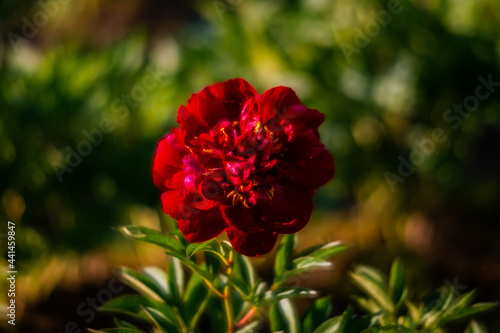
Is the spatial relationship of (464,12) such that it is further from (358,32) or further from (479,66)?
(358,32)

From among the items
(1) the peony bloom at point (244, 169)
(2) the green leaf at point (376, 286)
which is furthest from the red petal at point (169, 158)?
(2) the green leaf at point (376, 286)

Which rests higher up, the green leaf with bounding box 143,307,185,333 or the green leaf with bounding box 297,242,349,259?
the green leaf with bounding box 297,242,349,259

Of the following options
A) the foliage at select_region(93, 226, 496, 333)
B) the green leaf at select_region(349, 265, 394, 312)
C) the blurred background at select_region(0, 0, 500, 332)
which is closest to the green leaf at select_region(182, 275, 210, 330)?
the foliage at select_region(93, 226, 496, 333)

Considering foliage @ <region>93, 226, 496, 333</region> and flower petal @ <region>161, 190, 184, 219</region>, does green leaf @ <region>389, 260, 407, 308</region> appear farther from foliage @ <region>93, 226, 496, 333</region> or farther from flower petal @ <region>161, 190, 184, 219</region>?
flower petal @ <region>161, 190, 184, 219</region>

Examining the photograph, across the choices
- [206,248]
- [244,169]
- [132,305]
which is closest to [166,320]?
[132,305]

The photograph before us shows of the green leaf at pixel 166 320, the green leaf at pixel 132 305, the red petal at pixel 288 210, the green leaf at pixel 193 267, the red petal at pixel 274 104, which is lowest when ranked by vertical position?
the green leaf at pixel 166 320

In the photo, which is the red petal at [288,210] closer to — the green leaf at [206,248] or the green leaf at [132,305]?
the green leaf at [206,248]
